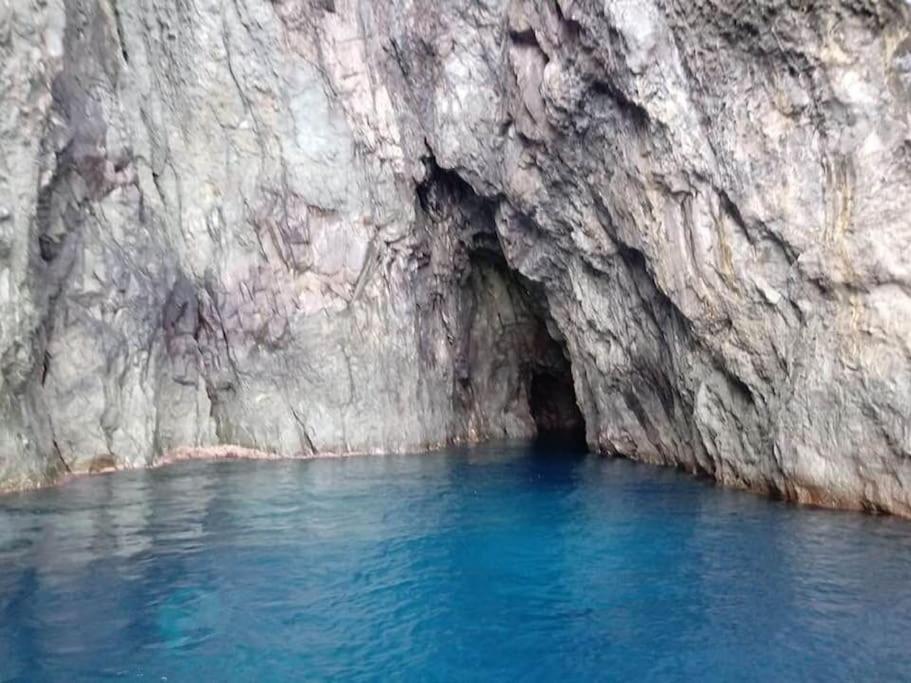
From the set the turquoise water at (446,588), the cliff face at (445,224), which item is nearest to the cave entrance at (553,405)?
the cliff face at (445,224)

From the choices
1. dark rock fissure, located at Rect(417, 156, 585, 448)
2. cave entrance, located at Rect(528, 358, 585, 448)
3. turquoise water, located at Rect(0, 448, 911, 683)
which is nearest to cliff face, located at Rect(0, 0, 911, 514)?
dark rock fissure, located at Rect(417, 156, 585, 448)

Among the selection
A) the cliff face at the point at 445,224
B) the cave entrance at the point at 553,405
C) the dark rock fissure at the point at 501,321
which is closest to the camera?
the cliff face at the point at 445,224

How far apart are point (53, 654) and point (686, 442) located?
594 inches

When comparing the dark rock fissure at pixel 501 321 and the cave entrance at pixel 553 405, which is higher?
the dark rock fissure at pixel 501 321

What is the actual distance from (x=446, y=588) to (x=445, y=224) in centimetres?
1738

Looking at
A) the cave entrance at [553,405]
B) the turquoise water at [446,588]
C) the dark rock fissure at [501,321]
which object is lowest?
the turquoise water at [446,588]

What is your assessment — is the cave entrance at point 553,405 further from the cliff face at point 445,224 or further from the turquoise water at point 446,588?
the turquoise water at point 446,588

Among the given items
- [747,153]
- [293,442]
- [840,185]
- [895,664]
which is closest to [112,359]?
[293,442]

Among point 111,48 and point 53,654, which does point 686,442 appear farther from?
point 111,48

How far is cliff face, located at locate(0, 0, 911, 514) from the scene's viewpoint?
1366 cm

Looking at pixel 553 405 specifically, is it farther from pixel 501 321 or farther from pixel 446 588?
pixel 446 588

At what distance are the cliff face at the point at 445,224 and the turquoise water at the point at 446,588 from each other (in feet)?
8.67

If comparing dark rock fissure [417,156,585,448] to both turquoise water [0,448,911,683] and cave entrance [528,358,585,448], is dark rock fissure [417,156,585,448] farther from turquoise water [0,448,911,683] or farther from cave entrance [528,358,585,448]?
turquoise water [0,448,911,683]

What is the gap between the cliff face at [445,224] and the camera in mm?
13656
